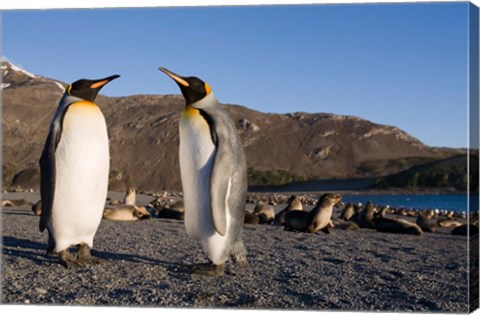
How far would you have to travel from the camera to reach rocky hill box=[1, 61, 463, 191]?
16875mm

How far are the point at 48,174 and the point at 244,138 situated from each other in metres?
21.7

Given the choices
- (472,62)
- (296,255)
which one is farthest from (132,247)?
(472,62)

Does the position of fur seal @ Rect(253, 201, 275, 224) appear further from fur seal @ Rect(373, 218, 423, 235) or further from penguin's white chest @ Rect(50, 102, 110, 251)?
penguin's white chest @ Rect(50, 102, 110, 251)

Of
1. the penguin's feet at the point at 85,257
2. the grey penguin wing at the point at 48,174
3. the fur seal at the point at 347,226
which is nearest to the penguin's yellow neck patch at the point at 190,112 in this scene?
the grey penguin wing at the point at 48,174

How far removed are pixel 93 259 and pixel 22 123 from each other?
12.3 m

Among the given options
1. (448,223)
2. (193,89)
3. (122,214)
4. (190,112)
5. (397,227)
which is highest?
(193,89)

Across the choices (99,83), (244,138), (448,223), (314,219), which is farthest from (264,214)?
(244,138)

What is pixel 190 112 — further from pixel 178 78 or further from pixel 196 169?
pixel 196 169

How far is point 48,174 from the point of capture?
4.97 metres

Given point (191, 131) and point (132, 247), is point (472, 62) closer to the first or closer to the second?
point (191, 131)

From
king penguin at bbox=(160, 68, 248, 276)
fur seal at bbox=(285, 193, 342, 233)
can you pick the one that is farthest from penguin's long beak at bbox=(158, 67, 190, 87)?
fur seal at bbox=(285, 193, 342, 233)

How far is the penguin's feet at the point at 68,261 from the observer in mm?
5109

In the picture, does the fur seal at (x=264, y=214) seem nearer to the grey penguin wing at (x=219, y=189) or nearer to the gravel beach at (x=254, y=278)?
the gravel beach at (x=254, y=278)

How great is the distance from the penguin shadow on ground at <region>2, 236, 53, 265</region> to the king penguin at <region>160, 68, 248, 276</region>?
1.52m
